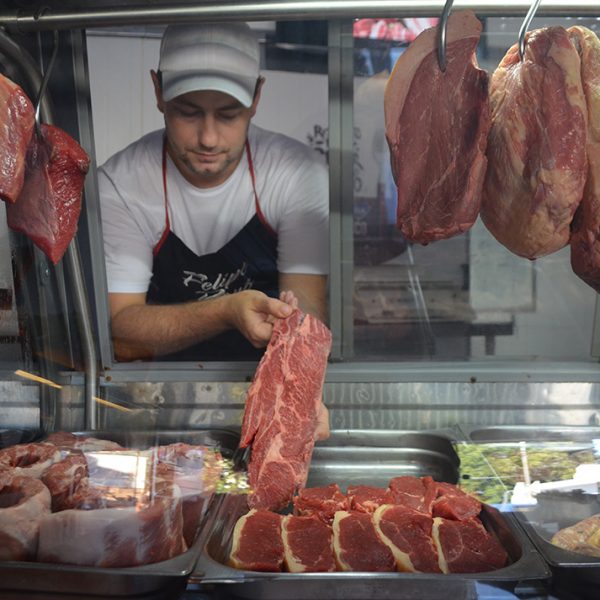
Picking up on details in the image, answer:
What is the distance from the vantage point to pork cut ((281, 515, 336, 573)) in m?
2.35

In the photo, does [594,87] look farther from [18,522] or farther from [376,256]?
[18,522]

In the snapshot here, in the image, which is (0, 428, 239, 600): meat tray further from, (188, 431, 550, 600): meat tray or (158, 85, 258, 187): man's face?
(158, 85, 258, 187): man's face

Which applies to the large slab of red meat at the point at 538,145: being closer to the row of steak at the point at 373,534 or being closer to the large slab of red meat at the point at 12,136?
the row of steak at the point at 373,534

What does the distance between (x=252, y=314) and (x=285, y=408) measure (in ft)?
1.45

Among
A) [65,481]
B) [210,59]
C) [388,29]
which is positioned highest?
[388,29]

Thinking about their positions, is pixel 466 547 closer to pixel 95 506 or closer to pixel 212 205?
pixel 95 506

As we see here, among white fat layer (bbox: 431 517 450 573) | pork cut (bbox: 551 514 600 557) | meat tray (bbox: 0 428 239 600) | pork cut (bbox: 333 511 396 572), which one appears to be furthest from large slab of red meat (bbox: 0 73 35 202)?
pork cut (bbox: 551 514 600 557)

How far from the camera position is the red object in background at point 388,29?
303 centimetres

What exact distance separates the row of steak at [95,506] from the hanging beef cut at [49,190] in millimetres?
751

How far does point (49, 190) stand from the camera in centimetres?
269

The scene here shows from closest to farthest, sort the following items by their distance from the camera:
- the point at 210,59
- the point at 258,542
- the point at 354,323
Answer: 1. the point at 258,542
2. the point at 210,59
3. the point at 354,323

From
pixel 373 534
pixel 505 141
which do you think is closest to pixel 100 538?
pixel 373 534

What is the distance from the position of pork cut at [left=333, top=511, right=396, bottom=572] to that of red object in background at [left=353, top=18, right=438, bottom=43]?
6.13ft

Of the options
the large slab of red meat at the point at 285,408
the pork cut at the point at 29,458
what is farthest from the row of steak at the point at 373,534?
the pork cut at the point at 29,458
